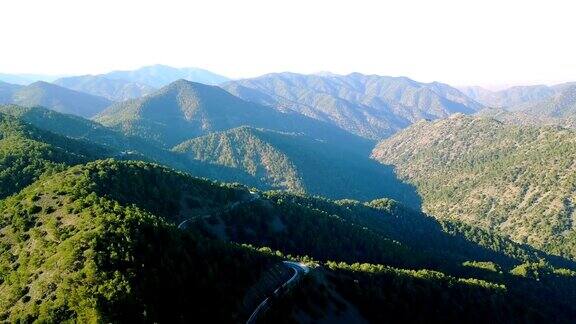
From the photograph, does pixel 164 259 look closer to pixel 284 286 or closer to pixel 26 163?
pixel 284 286

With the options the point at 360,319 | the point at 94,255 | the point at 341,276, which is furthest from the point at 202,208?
the point at 94,255

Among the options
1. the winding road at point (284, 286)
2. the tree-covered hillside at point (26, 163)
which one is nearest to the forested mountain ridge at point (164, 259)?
the winding road at point (284, 286)

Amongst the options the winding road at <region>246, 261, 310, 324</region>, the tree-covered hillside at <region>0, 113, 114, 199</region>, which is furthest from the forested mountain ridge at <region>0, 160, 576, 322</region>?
the tree-covered hillside at <region>0, 113, 114, 199</region>

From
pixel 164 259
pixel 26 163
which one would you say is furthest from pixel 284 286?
pixel 26 163

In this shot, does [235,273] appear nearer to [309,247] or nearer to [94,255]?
[94,255]

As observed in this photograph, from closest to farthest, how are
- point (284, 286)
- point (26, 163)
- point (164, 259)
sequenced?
point (164, 259) → point (284, 286) → point (26, 163)

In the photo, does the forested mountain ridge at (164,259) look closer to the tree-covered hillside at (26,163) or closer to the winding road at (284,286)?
the winding road at (284,286)

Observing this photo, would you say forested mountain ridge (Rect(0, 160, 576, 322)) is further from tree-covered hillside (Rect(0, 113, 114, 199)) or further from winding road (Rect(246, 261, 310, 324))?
tree-covered hillside (Rect(0, 113, 114, 199))
